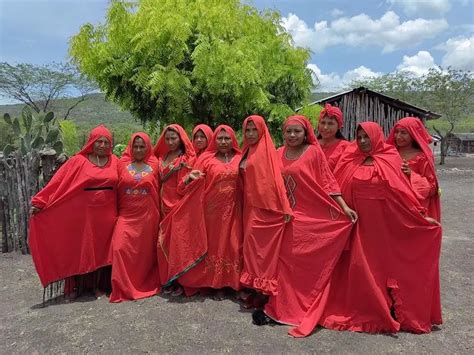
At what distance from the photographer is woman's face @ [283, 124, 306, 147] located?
353 centimetres

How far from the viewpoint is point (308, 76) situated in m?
8.59

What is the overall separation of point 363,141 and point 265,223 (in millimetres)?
1129

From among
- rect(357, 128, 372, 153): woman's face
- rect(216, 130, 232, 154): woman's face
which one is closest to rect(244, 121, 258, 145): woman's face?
rect(216, 130, 232, 154): woman's face

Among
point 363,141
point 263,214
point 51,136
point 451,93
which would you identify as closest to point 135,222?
point 263,214

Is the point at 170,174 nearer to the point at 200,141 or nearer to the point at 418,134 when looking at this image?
the point at 200,141

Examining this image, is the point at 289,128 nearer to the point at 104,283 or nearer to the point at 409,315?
the point at 409,315

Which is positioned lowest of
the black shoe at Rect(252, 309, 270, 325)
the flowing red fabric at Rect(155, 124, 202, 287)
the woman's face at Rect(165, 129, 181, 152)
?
the black shoe at Rect(252, 309, 270, 325)

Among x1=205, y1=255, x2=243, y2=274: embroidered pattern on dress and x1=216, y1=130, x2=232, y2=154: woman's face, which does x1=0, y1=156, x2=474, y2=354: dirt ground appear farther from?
x1=216, y1=130, x2=232, y2=154: woman's face

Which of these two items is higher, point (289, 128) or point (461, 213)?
point (289, 128)

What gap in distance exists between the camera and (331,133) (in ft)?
12.7

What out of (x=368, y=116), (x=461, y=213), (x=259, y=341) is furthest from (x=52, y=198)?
(x=368, y=116)

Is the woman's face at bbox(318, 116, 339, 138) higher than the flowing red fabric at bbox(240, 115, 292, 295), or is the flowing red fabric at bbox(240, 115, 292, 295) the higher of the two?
the woman's face at bbox(318, 116, 339, 138)

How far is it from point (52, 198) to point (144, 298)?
1.37 meters

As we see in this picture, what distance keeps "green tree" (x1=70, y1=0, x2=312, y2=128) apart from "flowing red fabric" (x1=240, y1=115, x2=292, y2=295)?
3.18m
